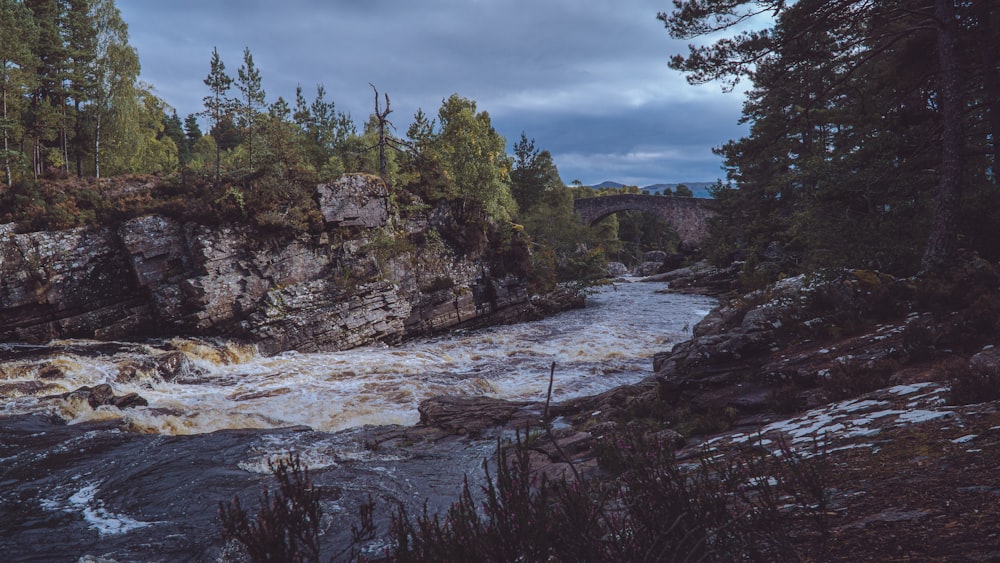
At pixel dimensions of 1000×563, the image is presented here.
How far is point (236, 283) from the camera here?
18.9 m

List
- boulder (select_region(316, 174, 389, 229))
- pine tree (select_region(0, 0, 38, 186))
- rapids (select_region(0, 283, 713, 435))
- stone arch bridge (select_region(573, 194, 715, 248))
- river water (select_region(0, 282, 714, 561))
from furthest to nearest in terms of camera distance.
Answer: stone arch bridge (select_region(573, 194, 715, 248)) → pine tree (select_region(0, 0, 38, 186)) → boulder (select_region(316, 174, 389, 229)) → rapids (select_region(0, 283, 713, 435)) → river water (select_region(0, 282, 714, 561))

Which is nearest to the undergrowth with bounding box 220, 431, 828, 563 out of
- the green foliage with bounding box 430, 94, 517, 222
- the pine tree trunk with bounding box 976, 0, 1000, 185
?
the pine tree trunk with bounding box 976, 0, 1000, 185

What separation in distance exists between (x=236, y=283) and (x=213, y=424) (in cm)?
998

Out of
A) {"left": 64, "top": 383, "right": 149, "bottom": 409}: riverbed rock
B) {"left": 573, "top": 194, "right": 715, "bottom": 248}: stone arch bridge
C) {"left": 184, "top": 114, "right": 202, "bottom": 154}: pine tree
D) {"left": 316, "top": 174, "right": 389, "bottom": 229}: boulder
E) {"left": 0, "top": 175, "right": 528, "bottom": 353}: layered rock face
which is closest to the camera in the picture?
{"left": 64, "top": 383, "right": 149, "bottom": 409}: riverbed rock

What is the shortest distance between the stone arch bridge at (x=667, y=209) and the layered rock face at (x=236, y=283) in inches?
1762

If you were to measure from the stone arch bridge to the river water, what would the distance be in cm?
4538

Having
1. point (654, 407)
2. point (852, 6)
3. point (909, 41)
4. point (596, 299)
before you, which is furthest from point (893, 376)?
point (596, 299)

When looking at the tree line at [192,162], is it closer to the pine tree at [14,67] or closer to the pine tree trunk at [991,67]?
the pine tree at [14,67]

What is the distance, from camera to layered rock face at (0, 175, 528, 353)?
17.1m

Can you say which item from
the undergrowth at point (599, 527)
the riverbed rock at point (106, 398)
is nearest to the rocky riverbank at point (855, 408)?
the undergrowth at point (599, 527)

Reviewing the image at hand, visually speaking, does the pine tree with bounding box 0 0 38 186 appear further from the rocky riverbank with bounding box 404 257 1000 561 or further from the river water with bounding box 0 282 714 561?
the rocky riverbank with bounding box 404 257 1000 561

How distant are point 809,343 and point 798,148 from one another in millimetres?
30086

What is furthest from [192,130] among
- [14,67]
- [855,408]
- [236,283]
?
[855,408]

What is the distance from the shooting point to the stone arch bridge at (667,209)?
60844mm
